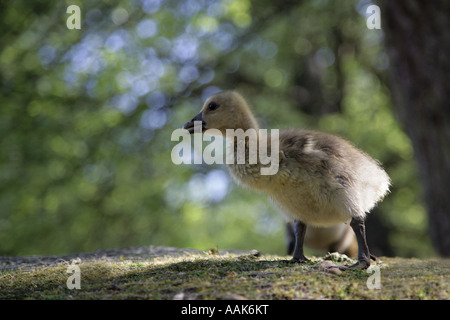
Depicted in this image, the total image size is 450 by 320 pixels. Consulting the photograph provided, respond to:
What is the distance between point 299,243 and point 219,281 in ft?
4.45

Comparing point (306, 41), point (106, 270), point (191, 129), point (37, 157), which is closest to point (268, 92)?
point (306, 41)

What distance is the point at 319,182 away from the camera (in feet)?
13.2

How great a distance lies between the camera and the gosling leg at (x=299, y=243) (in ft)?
13.7

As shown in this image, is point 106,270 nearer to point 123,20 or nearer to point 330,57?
point 123,20

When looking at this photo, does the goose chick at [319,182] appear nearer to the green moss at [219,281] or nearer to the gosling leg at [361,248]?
the gosling leg at [361,248]

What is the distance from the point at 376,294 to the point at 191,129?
2.54 m

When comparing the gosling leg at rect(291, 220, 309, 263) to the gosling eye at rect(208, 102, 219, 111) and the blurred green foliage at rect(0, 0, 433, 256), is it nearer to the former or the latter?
the gosling eye at rect(208, 102, 219, 111)

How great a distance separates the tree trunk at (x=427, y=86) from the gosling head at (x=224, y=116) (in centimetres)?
336

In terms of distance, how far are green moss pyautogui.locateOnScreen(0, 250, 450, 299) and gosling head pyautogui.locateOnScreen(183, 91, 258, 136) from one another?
1422mm

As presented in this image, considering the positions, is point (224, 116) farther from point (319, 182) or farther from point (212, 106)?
point (319, 182)

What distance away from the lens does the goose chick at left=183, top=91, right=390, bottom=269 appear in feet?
13.1

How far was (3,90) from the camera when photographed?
941cm

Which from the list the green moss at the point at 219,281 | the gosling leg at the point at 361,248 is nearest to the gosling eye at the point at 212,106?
the green moss at the point at 219,281

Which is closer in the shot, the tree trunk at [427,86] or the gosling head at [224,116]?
the gosling head at [224,116]
